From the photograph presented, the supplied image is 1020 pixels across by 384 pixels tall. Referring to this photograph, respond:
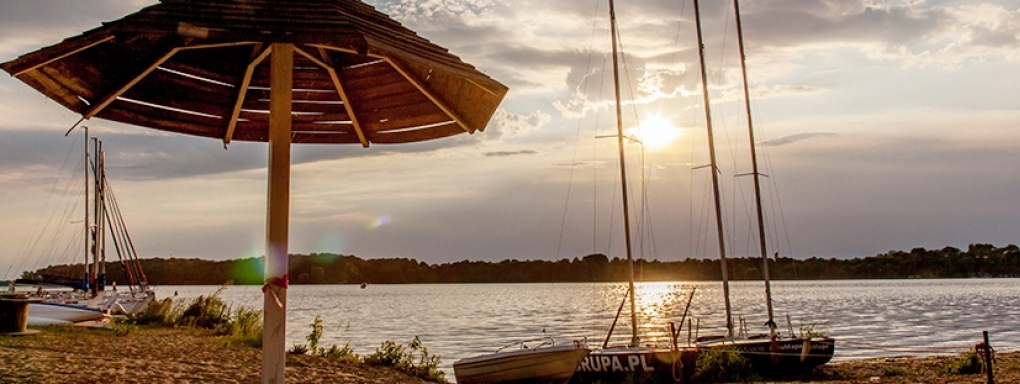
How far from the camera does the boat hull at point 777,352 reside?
20.1 meters

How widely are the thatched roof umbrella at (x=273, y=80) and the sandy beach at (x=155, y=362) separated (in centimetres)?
343

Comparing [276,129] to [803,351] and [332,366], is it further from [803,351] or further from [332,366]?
[803,351]

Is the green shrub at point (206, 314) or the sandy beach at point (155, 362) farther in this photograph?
the green shrub at point (206, 314)

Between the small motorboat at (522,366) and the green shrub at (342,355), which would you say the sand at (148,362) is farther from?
the small motorboat at (522,366)

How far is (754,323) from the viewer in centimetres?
5328

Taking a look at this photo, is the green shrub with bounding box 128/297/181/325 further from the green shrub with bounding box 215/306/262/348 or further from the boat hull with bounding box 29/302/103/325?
the green shrub with bounding box 215/306/262/348

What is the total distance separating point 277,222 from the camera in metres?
5.02

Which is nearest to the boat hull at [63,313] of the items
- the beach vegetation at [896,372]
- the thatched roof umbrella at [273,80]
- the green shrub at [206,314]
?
the green shrub at [206,314]

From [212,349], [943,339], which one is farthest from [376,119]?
[943,339]

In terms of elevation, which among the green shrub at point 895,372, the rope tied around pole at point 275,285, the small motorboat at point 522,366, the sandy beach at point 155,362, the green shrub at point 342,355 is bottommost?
the green shrub at point 895,372

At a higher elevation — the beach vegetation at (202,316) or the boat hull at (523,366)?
the beach vegetation at (202,316)

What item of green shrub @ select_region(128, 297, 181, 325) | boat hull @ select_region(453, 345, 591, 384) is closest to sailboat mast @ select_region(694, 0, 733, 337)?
boat hull @ select_region(453, 345, 591, 384)

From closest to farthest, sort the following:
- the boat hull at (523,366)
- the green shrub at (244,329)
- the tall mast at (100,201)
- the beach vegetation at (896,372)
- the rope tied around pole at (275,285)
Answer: the rope tied around pole at (275,285), the green shrub at (244,329), the boat hull at (523,366), the beach vegetation at (896,372), the tall mast at (100,201)

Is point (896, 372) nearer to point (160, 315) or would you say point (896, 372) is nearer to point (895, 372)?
point (895, 372)
